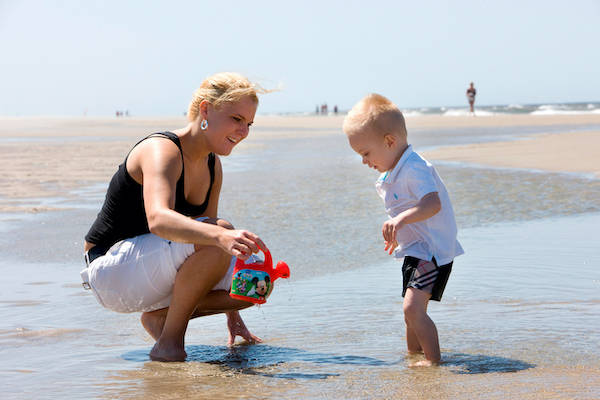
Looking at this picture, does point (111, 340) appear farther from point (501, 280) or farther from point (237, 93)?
point (501, 280)

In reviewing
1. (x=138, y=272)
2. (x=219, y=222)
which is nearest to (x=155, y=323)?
(x=138, y=272)

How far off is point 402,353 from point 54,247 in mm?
3465

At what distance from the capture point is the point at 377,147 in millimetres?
3447

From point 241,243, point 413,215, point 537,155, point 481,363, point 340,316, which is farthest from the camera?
point 537,155

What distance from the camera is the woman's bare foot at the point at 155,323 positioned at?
11.6 feet

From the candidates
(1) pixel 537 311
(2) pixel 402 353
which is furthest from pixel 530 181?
(2) pixel 402 353

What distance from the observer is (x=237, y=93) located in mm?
3242

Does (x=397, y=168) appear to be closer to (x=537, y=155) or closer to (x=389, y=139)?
(x=389, y=139)

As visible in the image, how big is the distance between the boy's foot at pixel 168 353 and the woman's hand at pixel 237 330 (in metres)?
0.33

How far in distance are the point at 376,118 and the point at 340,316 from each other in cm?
107

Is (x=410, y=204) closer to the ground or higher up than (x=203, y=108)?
closer to the ground

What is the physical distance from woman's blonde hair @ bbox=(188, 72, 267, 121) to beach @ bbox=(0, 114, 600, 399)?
1.08 meters

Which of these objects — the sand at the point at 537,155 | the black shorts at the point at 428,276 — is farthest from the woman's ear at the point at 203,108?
the sand at the point at 537,155

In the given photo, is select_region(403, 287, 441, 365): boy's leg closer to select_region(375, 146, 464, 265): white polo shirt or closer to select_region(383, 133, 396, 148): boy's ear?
select_region(375, 146, 464, 265): white polo shirt
